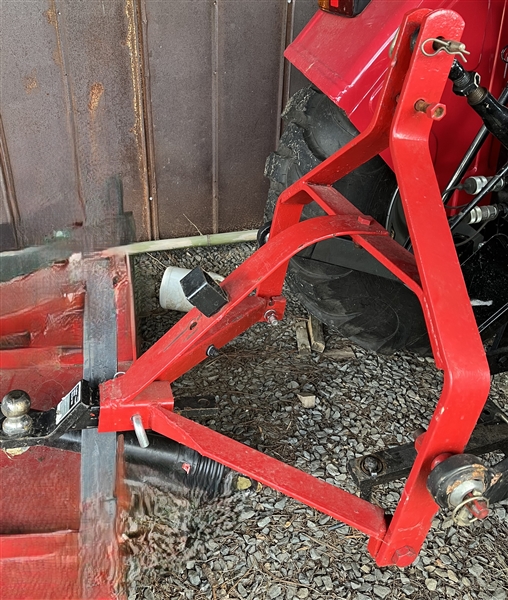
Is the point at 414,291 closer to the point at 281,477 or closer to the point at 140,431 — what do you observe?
the point at 281,477

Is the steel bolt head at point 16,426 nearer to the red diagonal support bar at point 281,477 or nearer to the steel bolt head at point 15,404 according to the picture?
the steel bolt head at point 15,404

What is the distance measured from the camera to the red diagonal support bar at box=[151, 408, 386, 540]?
3.91 ft

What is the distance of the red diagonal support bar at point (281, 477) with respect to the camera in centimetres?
119

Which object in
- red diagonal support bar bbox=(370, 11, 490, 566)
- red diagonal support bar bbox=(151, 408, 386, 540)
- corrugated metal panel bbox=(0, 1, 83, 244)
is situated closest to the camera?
red diagonal support bar bbox=(370, 11, 490, 566)

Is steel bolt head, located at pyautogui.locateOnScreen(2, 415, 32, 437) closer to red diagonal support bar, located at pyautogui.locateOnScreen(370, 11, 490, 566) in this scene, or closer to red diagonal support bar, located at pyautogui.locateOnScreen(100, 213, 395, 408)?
red diagonal support bar, located at pyautogui.locateOnScreen(100, 213, 395, 408)

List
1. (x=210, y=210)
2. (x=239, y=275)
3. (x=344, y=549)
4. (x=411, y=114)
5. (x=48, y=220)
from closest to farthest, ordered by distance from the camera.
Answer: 1. (x=411, y=114)
2. (x=239, y=275)
3. (x=344, y=549)
4. (x=48, y=220)
5. (x=210, y=210)

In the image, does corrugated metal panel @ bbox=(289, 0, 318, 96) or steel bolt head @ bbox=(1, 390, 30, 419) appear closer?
steel bolt head @ bbox=(1, 390, 30, 419)

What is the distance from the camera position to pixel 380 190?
5.46 feet

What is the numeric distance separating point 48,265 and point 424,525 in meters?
1.59

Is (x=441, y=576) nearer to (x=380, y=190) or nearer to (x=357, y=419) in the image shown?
(x=357, y=419)

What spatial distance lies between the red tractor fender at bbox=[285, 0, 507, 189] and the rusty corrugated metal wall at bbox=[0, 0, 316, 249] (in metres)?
0.82

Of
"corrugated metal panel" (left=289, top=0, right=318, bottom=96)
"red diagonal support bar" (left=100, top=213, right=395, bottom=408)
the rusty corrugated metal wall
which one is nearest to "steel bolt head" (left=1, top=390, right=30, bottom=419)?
"red diagonal support bar" (left=100, top=213, right=395, bottom=408)

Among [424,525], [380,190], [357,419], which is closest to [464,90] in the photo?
[380,190]

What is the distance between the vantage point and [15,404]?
1395 mm
